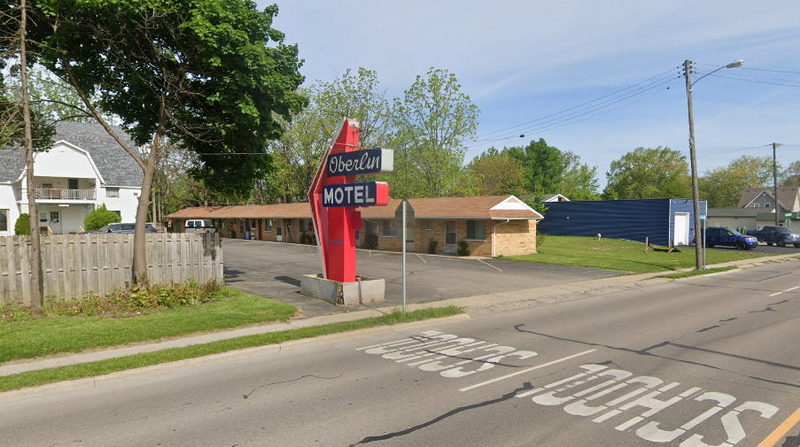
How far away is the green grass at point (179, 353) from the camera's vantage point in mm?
7332

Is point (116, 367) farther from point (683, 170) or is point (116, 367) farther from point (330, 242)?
point (683, 170)

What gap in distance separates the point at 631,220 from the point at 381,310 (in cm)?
3336

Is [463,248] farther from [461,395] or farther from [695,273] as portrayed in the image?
[461,395]

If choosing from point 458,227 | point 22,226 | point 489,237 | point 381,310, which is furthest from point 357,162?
point 22,226

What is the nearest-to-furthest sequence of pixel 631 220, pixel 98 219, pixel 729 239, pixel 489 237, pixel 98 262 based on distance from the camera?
pixel 98 262, pixel 489 237, pixel 729 239, pixel 631 220, pixel 98 219

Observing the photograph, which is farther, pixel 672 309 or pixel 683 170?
pixel 683 170

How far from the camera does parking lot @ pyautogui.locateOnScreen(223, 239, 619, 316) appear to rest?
16016mm

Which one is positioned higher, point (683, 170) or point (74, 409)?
point (683, 170)

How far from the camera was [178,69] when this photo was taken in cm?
1385

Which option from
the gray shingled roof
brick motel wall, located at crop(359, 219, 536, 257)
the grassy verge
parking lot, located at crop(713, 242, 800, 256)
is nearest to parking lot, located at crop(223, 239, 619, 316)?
brick motel wall, located at crop(359, 219, 536, 257)

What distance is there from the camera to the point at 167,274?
1501 centimetres

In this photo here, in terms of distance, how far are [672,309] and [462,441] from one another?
1058 cm

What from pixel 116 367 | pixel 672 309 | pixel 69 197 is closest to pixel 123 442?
pixel 116 367

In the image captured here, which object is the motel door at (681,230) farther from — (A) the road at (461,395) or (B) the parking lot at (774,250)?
(A) the road at (461,395)
